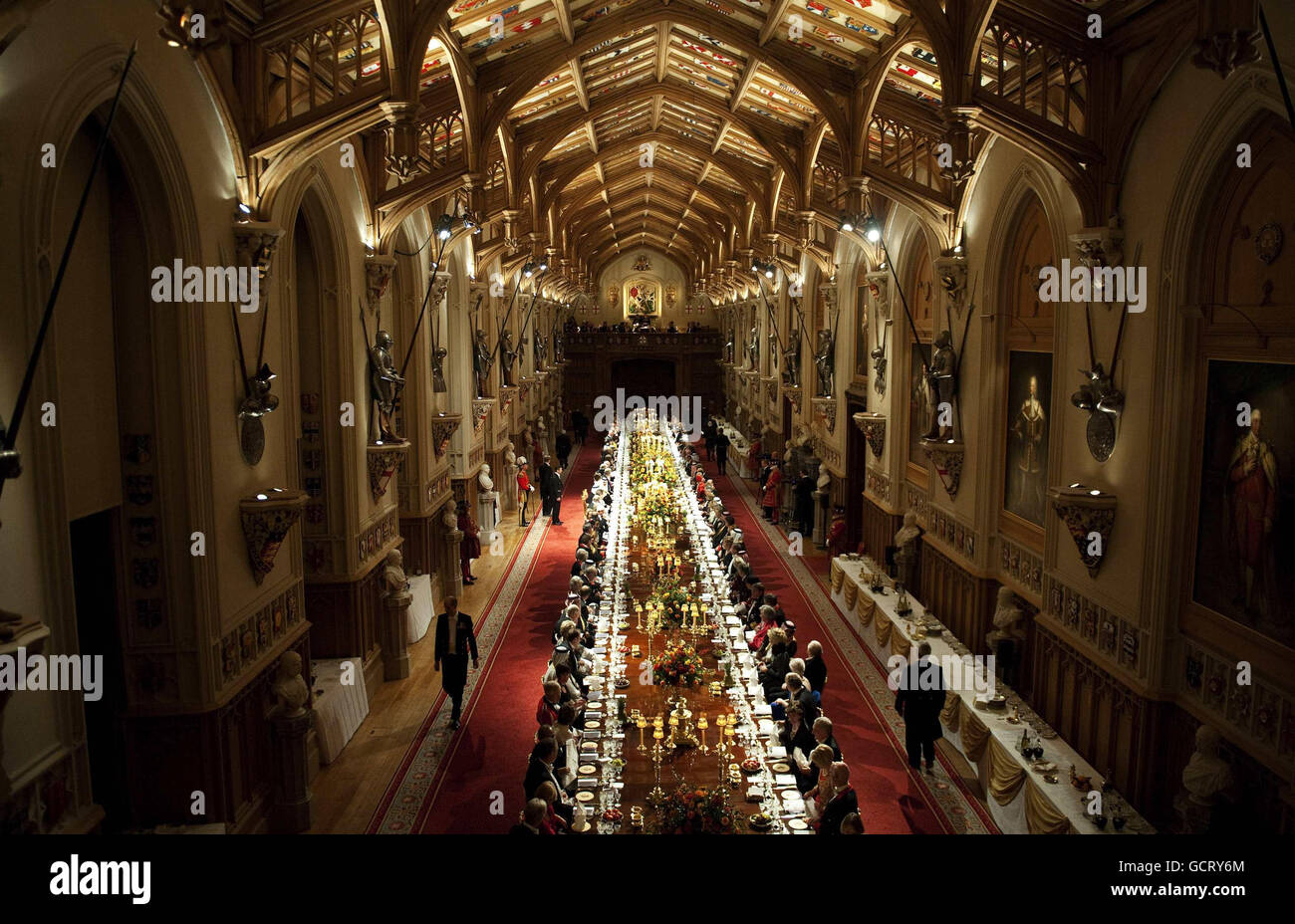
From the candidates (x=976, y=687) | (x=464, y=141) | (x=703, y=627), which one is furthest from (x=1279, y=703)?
(x=464, y=141)

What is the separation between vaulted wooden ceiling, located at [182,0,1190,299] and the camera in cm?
788

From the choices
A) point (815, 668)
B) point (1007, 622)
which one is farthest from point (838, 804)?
point (1007, 622)

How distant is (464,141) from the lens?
12.0 m

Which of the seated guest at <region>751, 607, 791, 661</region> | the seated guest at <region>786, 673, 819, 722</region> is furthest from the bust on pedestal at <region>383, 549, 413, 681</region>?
the seated guest at <region>786, 673, 819, 722</region>

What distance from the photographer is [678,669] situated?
898cm

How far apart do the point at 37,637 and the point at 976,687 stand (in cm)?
854

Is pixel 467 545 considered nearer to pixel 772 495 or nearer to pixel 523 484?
pixel 523 484

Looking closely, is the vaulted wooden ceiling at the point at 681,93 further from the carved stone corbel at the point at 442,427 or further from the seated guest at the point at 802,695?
the seated guest at the point at 802,695

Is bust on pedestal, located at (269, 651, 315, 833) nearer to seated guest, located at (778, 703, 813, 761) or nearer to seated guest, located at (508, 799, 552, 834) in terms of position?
seated guest, located at (508, 799, 552, 834)

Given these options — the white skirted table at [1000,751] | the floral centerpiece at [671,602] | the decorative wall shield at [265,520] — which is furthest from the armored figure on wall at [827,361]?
the decorative wall shield at [265,520]

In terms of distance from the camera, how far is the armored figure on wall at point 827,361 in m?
19.2

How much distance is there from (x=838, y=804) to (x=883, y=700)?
4.94 meters

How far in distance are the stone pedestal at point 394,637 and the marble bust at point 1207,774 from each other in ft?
28.8

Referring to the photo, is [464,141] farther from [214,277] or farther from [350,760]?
[350,760]
